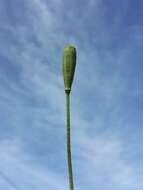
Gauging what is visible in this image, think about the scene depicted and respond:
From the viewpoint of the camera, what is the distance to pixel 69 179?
17000 mm

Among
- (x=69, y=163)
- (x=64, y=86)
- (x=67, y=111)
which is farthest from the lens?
(x=64, y=86)

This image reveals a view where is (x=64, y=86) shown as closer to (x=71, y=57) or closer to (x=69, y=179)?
(x=71, y=57)

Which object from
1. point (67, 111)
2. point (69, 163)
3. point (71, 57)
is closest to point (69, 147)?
point (69, 163)

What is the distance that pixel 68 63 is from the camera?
62.2 feet

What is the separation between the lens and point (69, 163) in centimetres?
1684

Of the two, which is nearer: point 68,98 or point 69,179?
point 69,179

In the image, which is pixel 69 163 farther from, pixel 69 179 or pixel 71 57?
pixel 71 57

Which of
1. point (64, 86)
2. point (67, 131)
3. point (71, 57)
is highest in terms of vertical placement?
point (71, 57)

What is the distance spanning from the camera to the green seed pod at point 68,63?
61.6 feet

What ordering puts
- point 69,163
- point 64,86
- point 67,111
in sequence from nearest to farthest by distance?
1. point 69,163
2. point 67,111
3. point 64,86

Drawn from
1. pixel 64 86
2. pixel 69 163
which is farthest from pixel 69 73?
pixel 69 163

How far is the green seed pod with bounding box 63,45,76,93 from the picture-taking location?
18.8 m

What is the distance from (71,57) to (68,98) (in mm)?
2515

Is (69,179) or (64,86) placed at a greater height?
(64,86)
